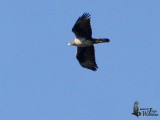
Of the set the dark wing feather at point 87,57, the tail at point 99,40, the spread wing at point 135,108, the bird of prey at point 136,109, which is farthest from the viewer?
the dark wing feather at point 87,57

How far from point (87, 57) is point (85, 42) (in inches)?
55.2

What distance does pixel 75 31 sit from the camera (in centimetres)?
3067

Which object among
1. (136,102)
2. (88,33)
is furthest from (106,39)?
(136,102)

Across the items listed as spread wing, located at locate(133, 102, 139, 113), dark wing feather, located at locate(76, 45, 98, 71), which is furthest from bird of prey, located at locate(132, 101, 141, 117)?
dark wing feather, located at locate(76, 45, 98, 71)

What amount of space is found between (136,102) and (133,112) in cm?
55

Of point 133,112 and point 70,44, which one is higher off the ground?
point 70,44

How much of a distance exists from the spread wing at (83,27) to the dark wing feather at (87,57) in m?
1.24

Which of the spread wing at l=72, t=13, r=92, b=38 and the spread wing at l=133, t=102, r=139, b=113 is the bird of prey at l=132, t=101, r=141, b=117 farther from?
the spread wing at l=72, t=13, r=92, b=38

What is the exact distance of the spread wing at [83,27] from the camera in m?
30.0

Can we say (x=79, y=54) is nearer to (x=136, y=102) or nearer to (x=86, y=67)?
(x=86, y=67)

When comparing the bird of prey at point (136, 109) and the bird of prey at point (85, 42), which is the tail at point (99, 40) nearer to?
the bird of prey at point (85, 42)

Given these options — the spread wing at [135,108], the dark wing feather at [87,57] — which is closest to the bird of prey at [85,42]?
the dark wing feather at [87,57]

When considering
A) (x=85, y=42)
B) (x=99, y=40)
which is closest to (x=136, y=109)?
(x=99, y=40)

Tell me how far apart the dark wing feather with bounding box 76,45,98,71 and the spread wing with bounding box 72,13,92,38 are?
1.24 metres
